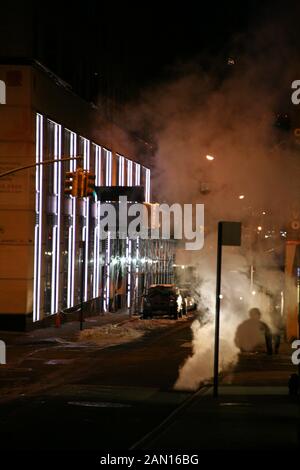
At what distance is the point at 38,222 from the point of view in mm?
34062

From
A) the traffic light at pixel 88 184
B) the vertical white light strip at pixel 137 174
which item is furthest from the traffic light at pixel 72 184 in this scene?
the vertical white light strip at pixel 137 174

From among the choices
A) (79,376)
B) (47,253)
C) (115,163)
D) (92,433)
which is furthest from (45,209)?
(92,433)

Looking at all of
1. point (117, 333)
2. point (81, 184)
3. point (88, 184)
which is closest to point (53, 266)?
point (117, 333)

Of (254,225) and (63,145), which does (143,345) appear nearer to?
(254,225)

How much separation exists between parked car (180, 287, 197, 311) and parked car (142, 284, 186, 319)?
66cm

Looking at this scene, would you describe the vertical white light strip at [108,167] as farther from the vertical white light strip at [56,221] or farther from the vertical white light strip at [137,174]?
the vertical white light strip at [56,221]

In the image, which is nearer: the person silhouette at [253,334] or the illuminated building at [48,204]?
the person silhouette at [253,334]

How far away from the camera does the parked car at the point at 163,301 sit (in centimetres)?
3931

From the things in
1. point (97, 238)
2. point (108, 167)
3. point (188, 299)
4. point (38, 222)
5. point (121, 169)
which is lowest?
point (188, 299)

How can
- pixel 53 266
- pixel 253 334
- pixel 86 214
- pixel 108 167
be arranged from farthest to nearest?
pixel 108 167, pixel 86 214, pixel 53 266, pixel 253 334

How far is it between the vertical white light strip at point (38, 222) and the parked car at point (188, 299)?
25.8ft

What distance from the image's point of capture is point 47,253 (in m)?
35.5

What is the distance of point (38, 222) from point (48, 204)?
65.7 inches

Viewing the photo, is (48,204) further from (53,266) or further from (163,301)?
(163,301)
